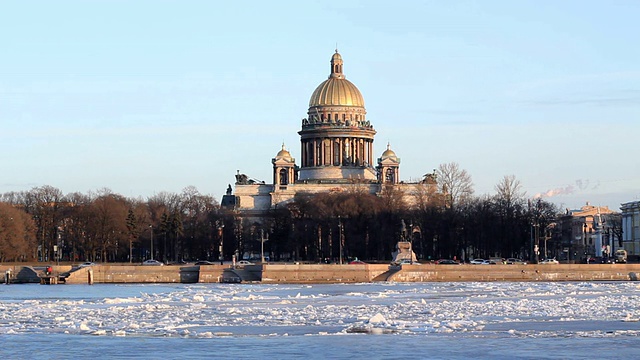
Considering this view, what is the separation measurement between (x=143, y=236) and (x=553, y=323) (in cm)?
9093

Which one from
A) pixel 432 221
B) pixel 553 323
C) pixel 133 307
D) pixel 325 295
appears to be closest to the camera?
pixel 553 323

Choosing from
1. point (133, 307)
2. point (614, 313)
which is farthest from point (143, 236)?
point (614, 313)

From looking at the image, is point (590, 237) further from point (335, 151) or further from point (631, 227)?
point (631, 227)

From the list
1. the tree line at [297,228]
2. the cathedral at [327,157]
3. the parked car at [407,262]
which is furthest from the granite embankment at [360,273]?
the cathedral at [327,157]

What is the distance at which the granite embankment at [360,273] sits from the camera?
9381 centimetres

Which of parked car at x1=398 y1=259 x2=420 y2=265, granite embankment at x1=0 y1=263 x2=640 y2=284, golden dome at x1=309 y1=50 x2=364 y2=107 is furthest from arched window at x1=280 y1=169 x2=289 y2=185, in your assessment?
granite embankment at x1=0 y1=263 x2=640 y2=284

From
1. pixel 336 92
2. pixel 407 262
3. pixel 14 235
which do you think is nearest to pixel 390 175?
pixel 336 92

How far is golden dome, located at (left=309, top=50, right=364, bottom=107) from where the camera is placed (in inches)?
6767

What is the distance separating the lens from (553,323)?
4975cm

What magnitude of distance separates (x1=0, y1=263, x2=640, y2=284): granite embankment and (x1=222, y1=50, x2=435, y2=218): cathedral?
6810cm

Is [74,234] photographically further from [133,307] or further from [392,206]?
[133,307]

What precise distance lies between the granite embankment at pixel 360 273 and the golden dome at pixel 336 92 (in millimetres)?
75220

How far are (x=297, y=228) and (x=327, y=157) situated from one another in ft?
116

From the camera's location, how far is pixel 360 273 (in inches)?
3688
